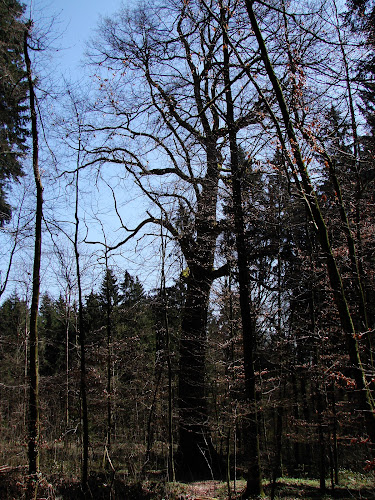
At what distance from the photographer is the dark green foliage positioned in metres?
8.76

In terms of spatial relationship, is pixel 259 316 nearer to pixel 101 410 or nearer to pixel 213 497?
pixel 213 497

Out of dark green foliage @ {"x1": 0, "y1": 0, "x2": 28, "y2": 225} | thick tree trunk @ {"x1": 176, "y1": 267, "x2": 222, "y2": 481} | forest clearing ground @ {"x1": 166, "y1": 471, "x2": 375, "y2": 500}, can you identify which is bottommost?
forest clearing ground @ {"x1": 166, "y1": 471, "x2": 375, "y2": 500}

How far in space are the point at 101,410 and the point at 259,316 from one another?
9261 mm

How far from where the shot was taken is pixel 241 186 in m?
9.05

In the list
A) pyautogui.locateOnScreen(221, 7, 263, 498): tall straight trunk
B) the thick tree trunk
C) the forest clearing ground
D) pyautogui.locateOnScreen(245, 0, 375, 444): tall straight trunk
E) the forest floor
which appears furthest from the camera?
the thick tree trunk

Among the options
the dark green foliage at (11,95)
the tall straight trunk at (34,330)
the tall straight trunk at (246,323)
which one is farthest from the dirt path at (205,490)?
the dark green foliage at (11,95)

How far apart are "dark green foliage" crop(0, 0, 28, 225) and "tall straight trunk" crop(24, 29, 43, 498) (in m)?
0.55

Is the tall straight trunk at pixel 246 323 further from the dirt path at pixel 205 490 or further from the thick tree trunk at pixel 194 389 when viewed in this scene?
the thick tree trunk at pixel 194 389

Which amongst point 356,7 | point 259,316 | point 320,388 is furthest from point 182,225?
point 356,7

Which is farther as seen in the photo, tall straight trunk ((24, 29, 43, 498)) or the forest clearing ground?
the forest clearing ground

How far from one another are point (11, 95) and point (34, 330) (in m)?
5.85

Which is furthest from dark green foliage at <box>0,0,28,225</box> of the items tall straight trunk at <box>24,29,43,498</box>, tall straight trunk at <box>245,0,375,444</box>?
tall straight trunk at <box>245,0,375,444</box>

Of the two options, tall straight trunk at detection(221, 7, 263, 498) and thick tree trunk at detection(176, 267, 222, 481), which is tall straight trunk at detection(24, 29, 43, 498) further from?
thick tree trunk at detection(176, 267, 222, 481)

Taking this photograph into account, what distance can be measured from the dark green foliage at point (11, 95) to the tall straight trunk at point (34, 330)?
55 centimetres
